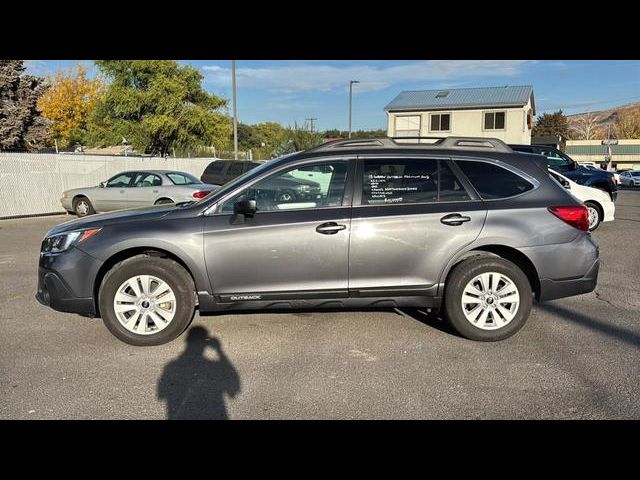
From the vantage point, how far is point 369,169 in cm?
431

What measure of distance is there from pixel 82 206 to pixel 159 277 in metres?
11.1

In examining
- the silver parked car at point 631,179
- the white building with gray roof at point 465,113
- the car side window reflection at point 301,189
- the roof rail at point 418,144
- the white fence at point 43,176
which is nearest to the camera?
the car side window reflection at point 301,189

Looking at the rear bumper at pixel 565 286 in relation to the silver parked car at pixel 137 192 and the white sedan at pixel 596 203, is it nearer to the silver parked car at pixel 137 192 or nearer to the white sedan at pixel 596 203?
the white sedan at pixel 596 203

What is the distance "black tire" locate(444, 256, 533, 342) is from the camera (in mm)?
4195

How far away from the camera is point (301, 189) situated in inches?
170

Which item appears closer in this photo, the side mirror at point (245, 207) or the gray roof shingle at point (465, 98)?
the side mirror at point (245, 207)

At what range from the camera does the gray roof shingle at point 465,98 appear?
34250 mm

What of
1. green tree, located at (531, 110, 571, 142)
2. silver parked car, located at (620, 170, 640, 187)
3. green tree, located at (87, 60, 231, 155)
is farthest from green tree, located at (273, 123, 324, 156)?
green tree, located at (531, 110, 571, 142)

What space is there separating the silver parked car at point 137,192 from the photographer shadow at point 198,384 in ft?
28.1

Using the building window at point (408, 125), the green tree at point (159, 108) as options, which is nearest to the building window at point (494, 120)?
the building window at point (408, 125)

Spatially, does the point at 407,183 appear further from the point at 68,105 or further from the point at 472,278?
the point at 68,105

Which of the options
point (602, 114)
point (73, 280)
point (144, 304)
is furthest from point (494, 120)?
point (602, 114)
